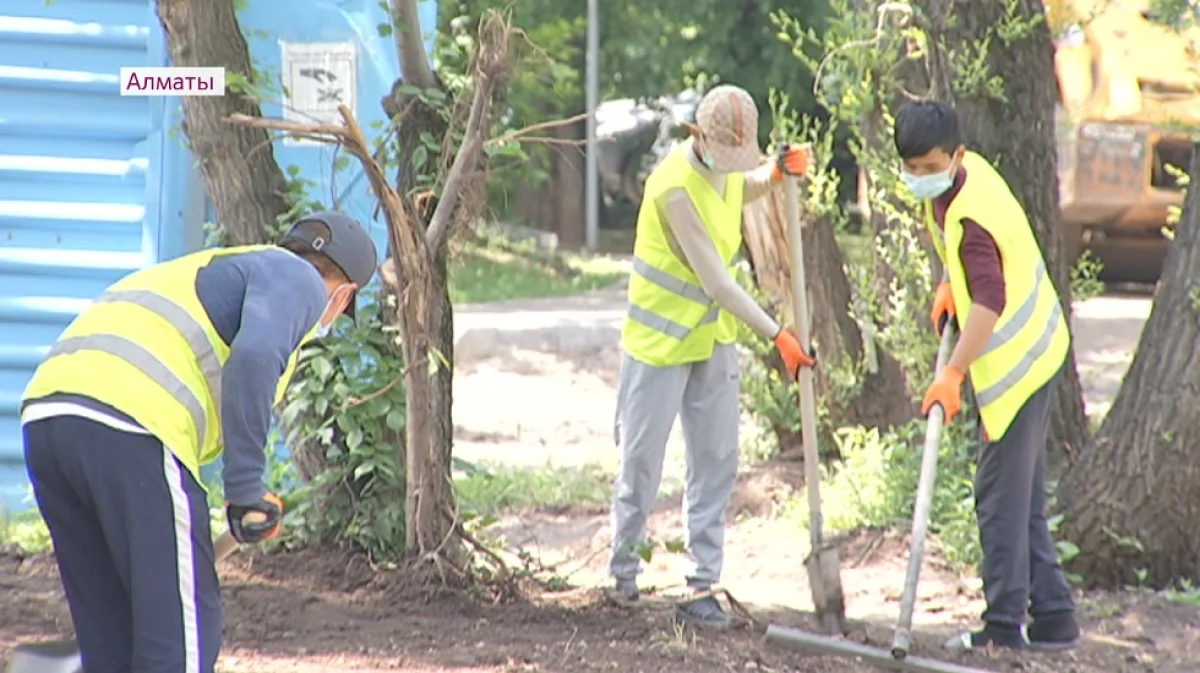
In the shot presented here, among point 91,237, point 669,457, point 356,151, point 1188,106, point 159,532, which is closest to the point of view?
point 159,532

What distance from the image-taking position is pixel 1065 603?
5254mm

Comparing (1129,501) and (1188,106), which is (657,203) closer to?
(1129,501)

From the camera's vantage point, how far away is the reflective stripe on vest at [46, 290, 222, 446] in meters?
3.43

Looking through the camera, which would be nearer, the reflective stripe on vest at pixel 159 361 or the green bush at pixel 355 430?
the reflective stripe on vest at pixel 159 361

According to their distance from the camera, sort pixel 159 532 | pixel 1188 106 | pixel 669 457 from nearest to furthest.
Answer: pixel 159 532
pixel 669 457
pixel 1188 106

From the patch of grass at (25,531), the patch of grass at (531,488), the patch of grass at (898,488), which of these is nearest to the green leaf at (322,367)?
the patch of grass at (25,531)

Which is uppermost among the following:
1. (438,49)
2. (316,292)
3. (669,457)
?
(438,49)

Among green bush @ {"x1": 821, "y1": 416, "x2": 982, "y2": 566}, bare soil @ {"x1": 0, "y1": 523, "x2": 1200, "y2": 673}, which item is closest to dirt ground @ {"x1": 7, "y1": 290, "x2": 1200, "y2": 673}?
bare soil @ {"x1": 0, "y1": 523, "x2": 1200, "y2": 673}

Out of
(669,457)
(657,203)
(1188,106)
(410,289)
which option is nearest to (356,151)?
(410,289)

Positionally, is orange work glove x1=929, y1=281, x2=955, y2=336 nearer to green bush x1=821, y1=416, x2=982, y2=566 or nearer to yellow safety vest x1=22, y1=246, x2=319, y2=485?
green bush x1=821, y1=416, x2=982, y2=566

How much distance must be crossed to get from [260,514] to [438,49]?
268 centimetres

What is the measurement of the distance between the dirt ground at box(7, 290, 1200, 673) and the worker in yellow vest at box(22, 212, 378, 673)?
1.05 metres

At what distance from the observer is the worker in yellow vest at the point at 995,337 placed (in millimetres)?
4922

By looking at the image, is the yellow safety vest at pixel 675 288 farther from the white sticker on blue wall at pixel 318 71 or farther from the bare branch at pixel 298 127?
the white sticker on blue wall at pixel 318 71
